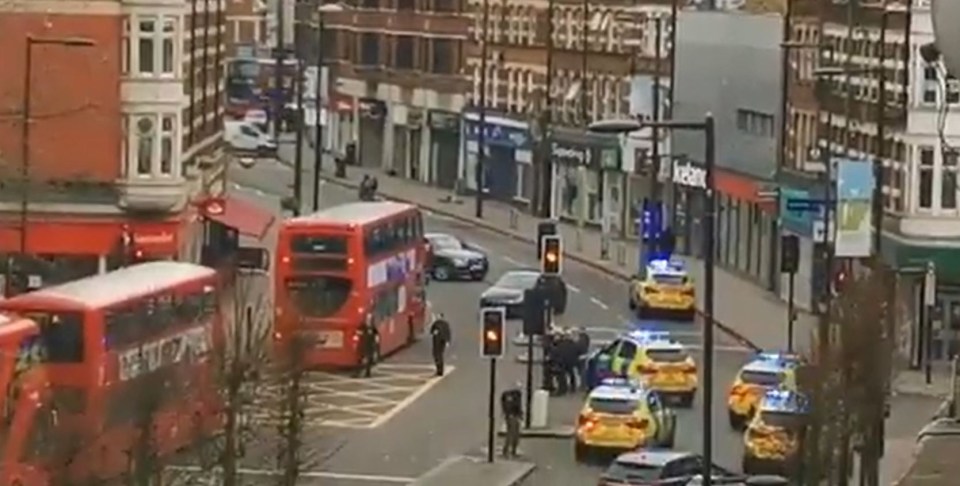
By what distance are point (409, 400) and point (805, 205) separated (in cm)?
1639

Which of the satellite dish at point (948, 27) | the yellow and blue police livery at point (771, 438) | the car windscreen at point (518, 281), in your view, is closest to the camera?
the satellite dish at point (948, 27)

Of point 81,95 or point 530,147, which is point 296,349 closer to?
point 81,95

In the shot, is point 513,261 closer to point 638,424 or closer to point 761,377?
point 761,377

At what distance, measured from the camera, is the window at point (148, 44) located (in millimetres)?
60406

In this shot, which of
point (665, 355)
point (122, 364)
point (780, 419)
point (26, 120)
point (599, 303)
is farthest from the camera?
point (599, 303)

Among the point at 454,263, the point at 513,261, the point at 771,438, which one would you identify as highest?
the point at 771,438

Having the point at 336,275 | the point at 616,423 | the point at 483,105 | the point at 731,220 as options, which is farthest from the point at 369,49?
the point at 616,423

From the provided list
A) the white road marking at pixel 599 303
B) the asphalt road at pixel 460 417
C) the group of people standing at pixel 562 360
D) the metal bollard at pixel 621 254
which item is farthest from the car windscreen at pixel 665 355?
the metal bollard at pixel 621 254

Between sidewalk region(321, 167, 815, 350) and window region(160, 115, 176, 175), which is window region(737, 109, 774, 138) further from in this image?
window region(160, 115, 176, 175)

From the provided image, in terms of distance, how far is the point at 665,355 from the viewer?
4997 cm

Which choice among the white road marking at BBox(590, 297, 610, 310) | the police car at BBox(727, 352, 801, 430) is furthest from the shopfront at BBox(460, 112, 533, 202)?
the police car at BBox(727, 352, 801, 430)

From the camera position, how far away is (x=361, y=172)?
364 ft

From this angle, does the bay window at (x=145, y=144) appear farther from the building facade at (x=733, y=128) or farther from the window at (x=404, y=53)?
the window at (x=404, y=53)

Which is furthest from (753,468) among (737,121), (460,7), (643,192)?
(460,7)
